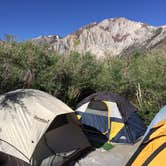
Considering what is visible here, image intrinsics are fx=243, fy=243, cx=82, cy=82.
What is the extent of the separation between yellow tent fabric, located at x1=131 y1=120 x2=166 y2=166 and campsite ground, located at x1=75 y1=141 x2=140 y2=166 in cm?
200

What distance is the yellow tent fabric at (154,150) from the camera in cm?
339

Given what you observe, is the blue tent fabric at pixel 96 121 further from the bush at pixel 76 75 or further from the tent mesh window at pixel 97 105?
the bush at pixel 76 75

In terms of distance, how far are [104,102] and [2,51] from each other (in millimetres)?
4092

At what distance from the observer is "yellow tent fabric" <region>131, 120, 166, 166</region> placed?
3393 millimetres

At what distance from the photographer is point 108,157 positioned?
5875 mm

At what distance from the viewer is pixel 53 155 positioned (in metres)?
5.25

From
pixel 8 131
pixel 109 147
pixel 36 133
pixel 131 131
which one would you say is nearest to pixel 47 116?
pixel 36 133

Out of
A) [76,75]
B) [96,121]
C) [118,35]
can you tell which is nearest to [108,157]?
[96,121]

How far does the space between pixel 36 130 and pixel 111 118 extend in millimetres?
2841

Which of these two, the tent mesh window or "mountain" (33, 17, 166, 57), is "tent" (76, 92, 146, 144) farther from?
"mountain" (33, 17, 166, 57)

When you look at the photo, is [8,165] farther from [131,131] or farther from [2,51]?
[2,51]

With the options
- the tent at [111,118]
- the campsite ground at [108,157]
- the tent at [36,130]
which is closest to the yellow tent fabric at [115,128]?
the tent at [111,118]

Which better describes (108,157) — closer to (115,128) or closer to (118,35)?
(115,128)

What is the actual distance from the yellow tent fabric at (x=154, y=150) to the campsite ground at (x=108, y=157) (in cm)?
200
